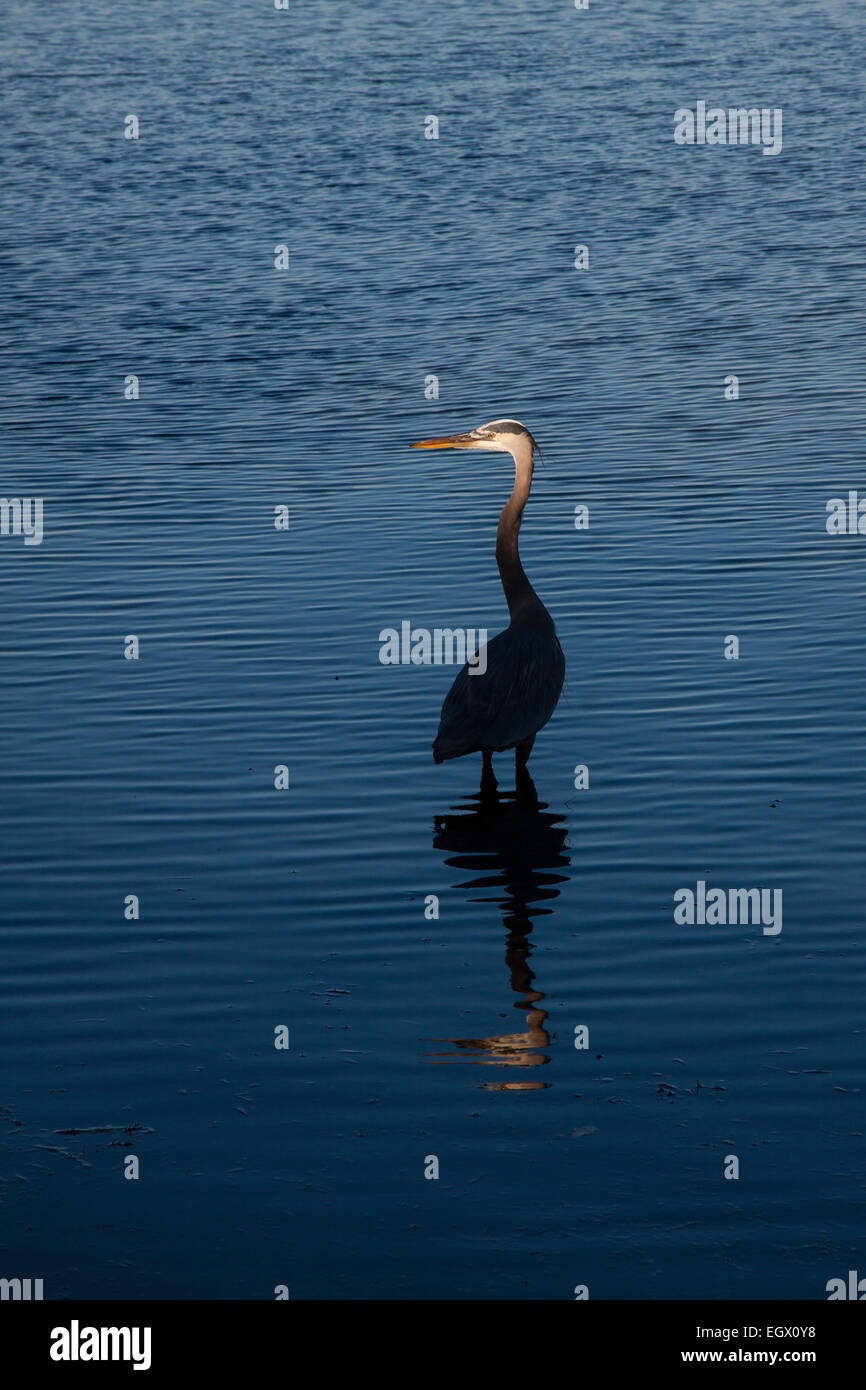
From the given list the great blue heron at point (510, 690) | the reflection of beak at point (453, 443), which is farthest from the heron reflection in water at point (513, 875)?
the reflection of beak at point (453, 443)

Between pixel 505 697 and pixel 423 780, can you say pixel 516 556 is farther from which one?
pixel 423 780

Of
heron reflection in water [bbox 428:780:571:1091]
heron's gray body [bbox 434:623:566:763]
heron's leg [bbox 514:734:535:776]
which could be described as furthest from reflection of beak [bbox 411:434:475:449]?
heron reflection in water [bbox 428:780:571:1091]

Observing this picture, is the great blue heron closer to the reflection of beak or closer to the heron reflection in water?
the reflection of beak

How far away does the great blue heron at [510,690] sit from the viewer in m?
12.9

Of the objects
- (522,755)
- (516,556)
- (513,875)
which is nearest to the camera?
(513,875)

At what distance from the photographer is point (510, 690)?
43.0 feet

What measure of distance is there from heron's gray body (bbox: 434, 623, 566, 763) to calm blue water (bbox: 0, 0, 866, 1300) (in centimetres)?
50

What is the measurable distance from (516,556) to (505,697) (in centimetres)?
162

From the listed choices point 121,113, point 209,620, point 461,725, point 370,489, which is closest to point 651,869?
point 461,725

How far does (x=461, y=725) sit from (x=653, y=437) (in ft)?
35.5

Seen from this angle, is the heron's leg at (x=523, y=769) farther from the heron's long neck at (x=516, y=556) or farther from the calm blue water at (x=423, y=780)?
the heron's long neck at (x=516, y=556)

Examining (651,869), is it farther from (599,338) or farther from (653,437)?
(599,338)

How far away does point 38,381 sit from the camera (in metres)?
27.9

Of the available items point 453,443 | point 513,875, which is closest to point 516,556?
point 453,443
